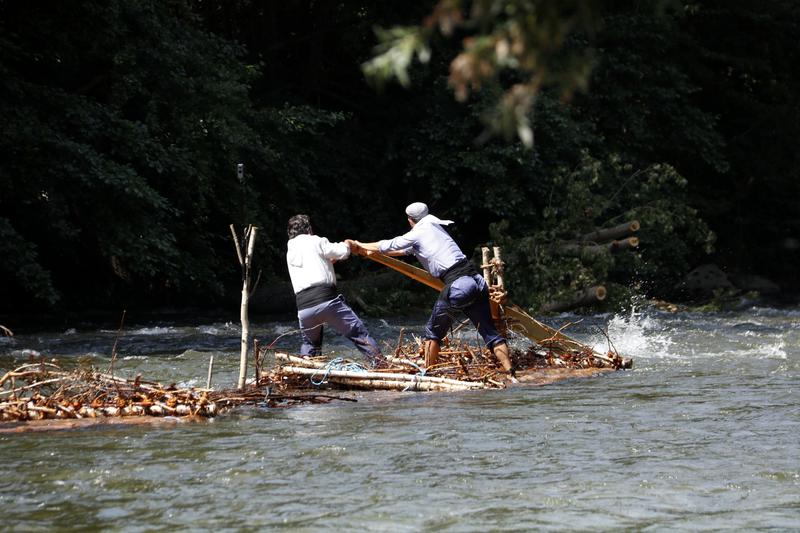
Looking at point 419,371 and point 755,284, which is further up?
point 755,284

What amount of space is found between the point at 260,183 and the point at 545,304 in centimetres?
606

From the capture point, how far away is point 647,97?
28.8m

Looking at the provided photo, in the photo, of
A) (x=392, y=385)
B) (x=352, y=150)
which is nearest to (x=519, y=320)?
(x=392, y=385)

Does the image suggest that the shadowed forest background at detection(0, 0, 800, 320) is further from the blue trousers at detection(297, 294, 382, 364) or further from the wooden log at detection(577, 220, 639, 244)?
the blue trousers at detection(297, 294, 382, 364)

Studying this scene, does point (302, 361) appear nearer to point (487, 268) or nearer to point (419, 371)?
point (419, 371)

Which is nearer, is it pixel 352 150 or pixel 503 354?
pixel 503 354

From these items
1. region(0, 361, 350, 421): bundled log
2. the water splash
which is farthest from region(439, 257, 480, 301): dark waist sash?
the water splash

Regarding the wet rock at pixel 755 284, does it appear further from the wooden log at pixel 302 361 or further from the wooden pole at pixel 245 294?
the wooden pole at pixel 245 294

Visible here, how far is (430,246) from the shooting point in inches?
474

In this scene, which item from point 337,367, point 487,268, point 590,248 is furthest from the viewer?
point 590,248

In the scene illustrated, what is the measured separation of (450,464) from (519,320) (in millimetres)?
4989

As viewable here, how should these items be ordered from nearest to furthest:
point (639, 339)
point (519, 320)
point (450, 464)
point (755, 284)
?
point (450, 464), point (519, 320), point (639, 339), point (755, 284)

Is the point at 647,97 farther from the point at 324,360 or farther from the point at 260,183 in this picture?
the point at 324,360

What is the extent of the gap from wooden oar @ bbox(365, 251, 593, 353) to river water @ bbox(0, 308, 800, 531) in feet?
2.66
